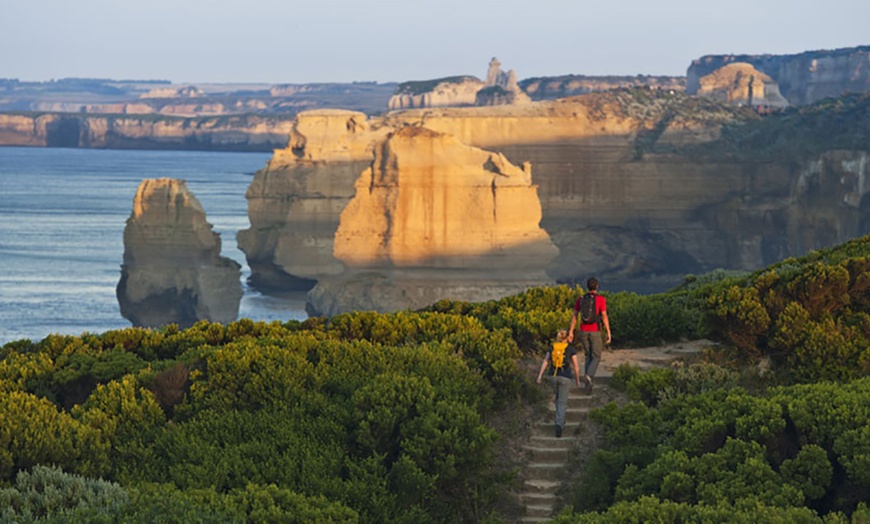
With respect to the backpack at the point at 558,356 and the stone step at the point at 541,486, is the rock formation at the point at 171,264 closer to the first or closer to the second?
the backpack at the point at 558,356

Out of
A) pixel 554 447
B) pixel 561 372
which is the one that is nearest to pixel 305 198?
pixel 561 372

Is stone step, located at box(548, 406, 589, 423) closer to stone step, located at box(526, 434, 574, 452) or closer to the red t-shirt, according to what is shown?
stone step, located at box(526, 434, 574, 452)

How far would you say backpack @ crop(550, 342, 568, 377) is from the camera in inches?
747

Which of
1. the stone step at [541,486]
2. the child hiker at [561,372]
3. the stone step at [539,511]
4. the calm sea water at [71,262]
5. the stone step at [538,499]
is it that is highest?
the child hiker at [561,372]

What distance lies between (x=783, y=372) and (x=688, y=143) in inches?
4193

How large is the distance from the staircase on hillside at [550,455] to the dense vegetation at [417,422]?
0.34 meters

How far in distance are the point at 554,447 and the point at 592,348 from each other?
5.64 feet

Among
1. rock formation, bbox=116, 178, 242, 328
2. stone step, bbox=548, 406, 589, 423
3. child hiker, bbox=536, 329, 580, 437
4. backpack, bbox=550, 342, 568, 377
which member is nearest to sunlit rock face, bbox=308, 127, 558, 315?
rock formation, bbox=116, 178, 242, 328

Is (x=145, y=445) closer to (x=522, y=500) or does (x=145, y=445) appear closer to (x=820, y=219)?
(x=522, y=500)

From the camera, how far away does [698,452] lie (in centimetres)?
1661

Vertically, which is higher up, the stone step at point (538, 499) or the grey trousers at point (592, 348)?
the grey trousers at point (592, 348)

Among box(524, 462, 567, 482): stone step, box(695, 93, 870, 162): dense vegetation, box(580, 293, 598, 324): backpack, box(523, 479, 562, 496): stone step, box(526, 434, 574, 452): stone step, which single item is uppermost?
box(580, 293, 598, 324): backpack

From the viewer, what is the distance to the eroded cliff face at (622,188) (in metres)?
109

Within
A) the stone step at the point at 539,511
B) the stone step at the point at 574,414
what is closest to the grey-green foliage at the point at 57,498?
the stone step at the point at 539,511
